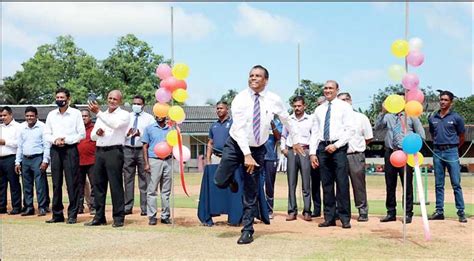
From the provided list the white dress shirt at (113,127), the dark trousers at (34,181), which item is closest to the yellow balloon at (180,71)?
the white dress shirt at (113,127)

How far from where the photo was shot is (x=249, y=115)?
23.4ft

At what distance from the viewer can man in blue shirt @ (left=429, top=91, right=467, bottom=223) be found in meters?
9.26

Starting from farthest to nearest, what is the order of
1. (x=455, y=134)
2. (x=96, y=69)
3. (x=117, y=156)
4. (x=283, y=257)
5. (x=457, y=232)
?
(x=96, y=69) < (x=455, y=134) < (x=117, y=156) < (x=457, y=232) < (x=283, y=257)

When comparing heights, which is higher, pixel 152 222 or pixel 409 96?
pixel 409 96

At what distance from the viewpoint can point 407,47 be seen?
696cm

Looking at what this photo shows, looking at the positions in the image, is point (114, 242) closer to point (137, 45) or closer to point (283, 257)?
point (283, 257)

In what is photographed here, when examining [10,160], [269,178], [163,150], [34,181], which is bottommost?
[34,181]

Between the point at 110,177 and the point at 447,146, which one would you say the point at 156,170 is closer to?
the point at 110,177

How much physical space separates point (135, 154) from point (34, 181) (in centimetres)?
219

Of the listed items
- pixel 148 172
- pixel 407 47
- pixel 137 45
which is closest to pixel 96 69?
pixel 137 45

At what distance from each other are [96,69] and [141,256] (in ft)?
173

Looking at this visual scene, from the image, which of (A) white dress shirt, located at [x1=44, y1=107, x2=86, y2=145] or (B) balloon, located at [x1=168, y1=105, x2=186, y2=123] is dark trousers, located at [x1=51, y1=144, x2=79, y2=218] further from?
(B) balloon, located at [x1=168, y1=105, x2=186, y2=123]

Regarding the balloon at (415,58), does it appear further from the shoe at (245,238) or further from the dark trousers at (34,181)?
the dark trousers at (34,181)

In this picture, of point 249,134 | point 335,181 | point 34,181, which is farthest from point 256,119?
point 34,181
